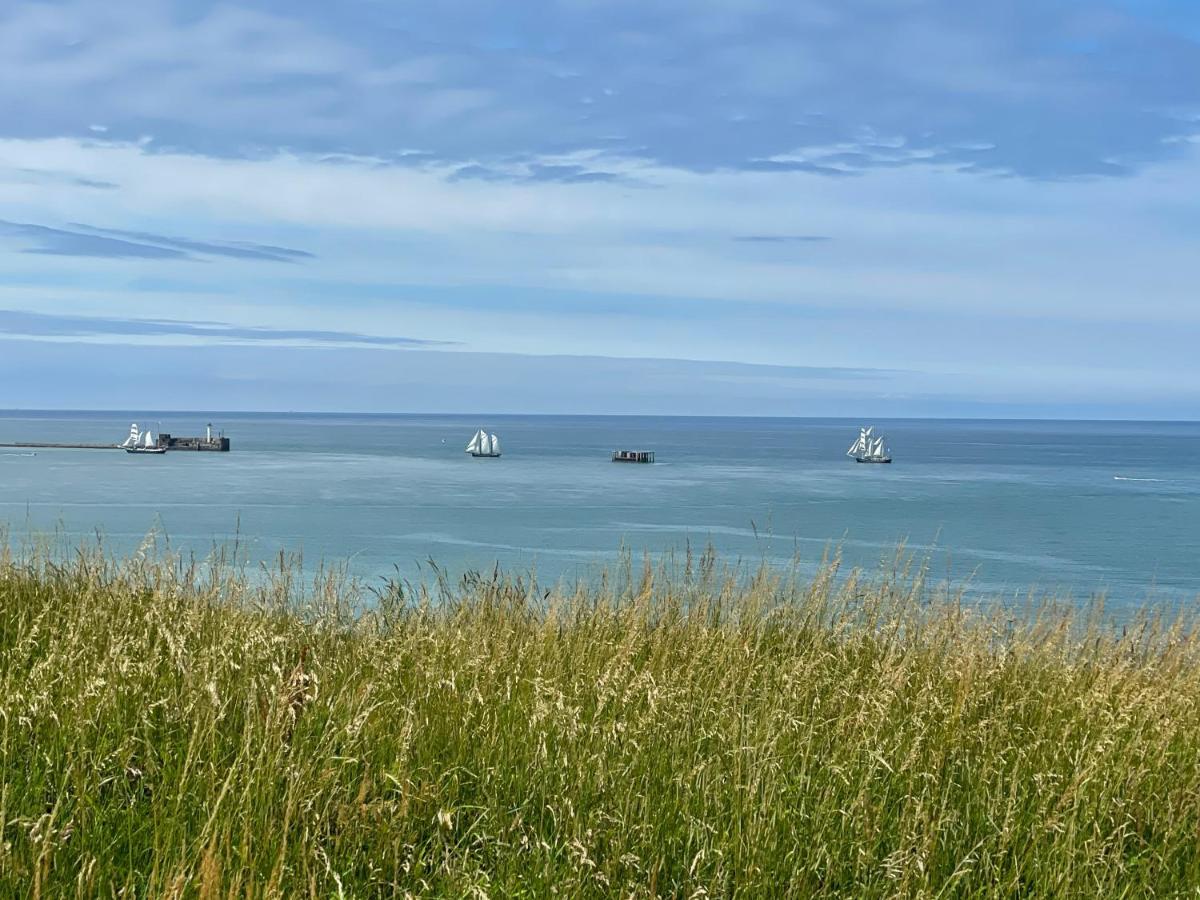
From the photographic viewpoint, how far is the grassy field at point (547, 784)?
3.46 m

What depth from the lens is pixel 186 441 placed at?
124m

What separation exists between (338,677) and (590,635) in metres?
2.27

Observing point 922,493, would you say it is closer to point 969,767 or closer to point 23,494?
point 23,494

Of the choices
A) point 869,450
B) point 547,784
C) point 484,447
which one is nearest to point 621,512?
Result: point 547,784

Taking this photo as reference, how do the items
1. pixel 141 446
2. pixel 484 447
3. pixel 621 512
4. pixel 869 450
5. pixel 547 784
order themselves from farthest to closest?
1. pixel 869 450
2. pixel 484 447
3. pixel 141 446
4. pixel 621 512
5. pixel 547 784

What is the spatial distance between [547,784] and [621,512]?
54.2 metres

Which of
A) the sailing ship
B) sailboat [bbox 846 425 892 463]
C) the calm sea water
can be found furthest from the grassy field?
sailboat [bbox 846 425 892 463]

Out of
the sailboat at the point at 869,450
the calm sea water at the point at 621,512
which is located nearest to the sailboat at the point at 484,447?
the calm sea water at the point at 621,512

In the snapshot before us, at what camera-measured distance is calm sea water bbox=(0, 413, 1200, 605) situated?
123ft

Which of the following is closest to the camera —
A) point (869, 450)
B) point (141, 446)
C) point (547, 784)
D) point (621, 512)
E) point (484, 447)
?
point (547, 784)

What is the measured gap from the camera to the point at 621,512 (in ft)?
191

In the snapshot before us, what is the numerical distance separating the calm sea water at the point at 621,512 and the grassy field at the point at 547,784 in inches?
230

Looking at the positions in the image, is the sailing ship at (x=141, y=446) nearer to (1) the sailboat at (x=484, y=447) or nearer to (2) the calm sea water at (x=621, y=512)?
(2) the calm sea water at (x=621, y=512)

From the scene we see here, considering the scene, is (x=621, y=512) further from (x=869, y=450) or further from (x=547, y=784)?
(x=869, y=450)
